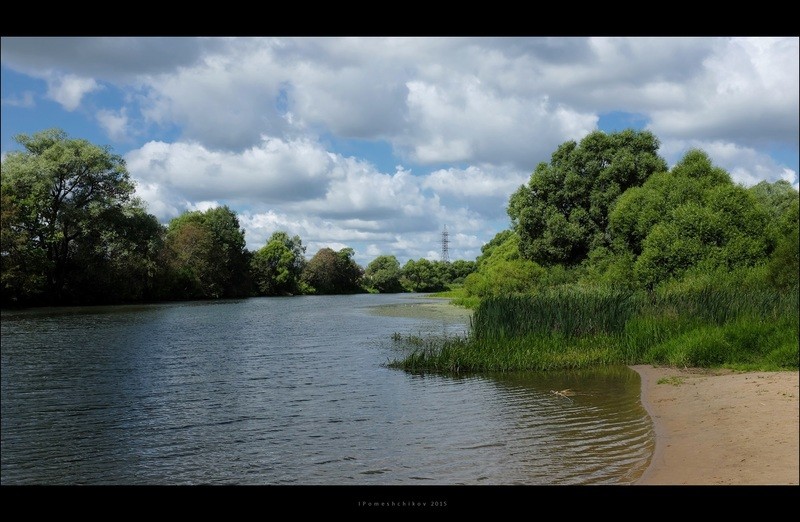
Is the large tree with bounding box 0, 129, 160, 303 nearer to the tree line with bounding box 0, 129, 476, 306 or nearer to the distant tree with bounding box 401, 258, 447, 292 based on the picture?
the tree line with bounding box 0, 129, 476, 306

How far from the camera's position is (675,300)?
11484 mm

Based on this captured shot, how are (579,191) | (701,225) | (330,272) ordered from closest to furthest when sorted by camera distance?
(701,225) → (579,191) → (330,272)

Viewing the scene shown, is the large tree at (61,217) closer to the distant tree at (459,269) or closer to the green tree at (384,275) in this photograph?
the green tree at (384,275)

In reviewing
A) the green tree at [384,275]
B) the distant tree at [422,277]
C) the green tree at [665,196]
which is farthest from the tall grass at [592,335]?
the distant tree at [422,277]

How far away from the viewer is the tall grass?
10281mm

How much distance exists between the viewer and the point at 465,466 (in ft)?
21.5

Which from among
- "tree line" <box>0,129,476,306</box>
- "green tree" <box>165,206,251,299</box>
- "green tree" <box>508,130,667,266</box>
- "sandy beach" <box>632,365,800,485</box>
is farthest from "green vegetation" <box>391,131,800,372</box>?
"tree line" <box>0,129,476,306</box>

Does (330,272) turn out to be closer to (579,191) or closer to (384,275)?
(579,191)

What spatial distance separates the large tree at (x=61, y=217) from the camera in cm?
540

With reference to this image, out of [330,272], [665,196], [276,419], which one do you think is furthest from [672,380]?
[330,272]

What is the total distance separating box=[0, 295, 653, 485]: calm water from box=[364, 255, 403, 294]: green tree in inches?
2481

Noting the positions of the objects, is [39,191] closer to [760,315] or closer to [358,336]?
[760,315]

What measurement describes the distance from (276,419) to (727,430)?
18.4 feet
